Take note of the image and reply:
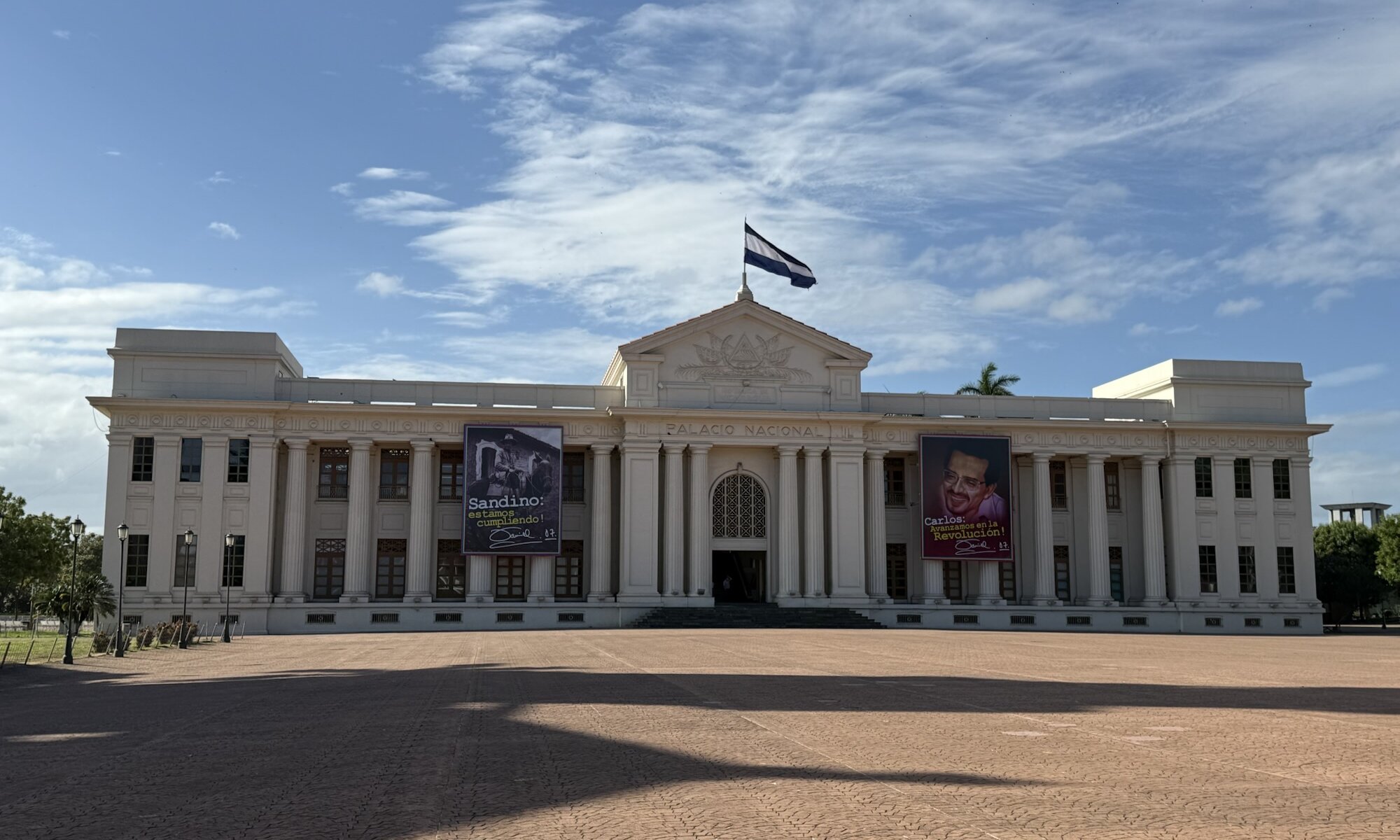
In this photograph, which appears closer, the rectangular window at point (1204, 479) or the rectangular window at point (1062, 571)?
the rectangular window at point (1204, 479)

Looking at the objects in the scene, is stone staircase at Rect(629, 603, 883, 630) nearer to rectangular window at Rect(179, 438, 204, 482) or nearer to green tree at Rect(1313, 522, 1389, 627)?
rectangular window at Rect(179, 438, 204, 482)

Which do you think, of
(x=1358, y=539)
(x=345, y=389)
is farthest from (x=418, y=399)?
(x=1358, y=539)

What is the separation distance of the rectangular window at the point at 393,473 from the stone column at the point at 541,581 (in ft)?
20.3

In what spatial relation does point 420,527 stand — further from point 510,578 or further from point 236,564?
point 236,564

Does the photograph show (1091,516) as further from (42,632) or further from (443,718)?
(42,632)

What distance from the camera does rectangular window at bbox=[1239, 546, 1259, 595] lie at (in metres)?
51.6

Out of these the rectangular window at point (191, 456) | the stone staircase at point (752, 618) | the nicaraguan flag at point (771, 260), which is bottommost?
the stone staircase at point (752, 618)

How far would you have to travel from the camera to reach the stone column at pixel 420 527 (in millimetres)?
47688

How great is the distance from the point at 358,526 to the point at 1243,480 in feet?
124

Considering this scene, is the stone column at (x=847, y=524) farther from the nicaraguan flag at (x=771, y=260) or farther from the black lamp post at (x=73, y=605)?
the black lamp post at (x=73, y=605)

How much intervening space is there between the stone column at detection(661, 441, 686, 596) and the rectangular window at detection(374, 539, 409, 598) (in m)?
10.6

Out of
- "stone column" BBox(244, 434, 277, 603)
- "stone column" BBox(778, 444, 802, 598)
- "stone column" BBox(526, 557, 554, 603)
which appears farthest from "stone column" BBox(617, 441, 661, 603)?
"stone column" BBox(244, 434, 277, 603)

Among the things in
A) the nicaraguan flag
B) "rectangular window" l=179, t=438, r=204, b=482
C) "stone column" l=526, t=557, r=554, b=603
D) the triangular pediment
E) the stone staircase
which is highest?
the nicaraguan flag

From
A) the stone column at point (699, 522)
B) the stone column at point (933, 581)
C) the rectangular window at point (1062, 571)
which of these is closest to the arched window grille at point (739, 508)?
the stone column at point (699, 522)
